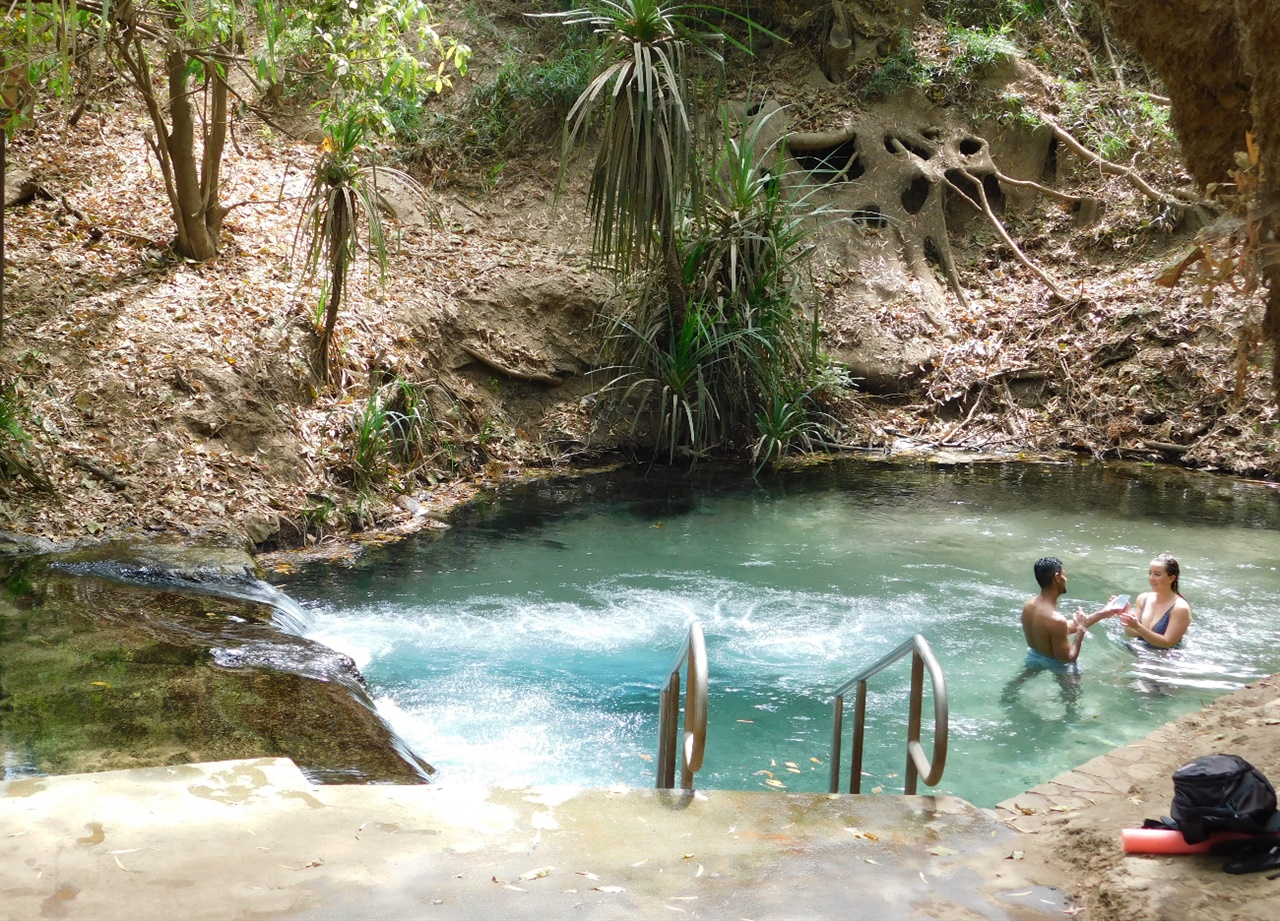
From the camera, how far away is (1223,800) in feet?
10.6

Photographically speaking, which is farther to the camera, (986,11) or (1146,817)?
(986,11)

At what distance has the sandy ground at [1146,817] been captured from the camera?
3.09 m

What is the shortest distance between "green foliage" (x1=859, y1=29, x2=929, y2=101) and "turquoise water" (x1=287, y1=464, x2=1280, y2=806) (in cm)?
598

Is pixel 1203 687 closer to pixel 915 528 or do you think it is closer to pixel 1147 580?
pixel 1147 580

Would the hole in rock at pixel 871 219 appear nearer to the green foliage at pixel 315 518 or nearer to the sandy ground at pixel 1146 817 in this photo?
the green foliage at pixel 315 518

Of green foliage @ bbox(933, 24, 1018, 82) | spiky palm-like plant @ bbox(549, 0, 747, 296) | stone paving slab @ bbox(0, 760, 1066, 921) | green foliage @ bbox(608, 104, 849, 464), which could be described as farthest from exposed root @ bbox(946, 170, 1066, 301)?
stone paving slab @ bbox(0, 760, 1066, 921)

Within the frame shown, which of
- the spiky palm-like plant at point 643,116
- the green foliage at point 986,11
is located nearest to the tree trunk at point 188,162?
the spiky palm-like plant at point 643,116

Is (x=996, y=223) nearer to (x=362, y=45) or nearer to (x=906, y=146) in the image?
(x=906, y=146)

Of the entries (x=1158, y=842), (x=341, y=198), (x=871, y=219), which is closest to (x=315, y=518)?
(x=341, y=198)

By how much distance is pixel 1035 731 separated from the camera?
6117 millimetres

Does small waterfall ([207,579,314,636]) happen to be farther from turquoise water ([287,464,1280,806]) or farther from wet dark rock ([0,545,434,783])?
turquoise water ([287,464,1280,806])

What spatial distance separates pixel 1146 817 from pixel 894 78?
40.6ft

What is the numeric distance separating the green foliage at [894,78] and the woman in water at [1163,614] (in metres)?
9.30

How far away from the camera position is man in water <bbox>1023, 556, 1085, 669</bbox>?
6633 mm
